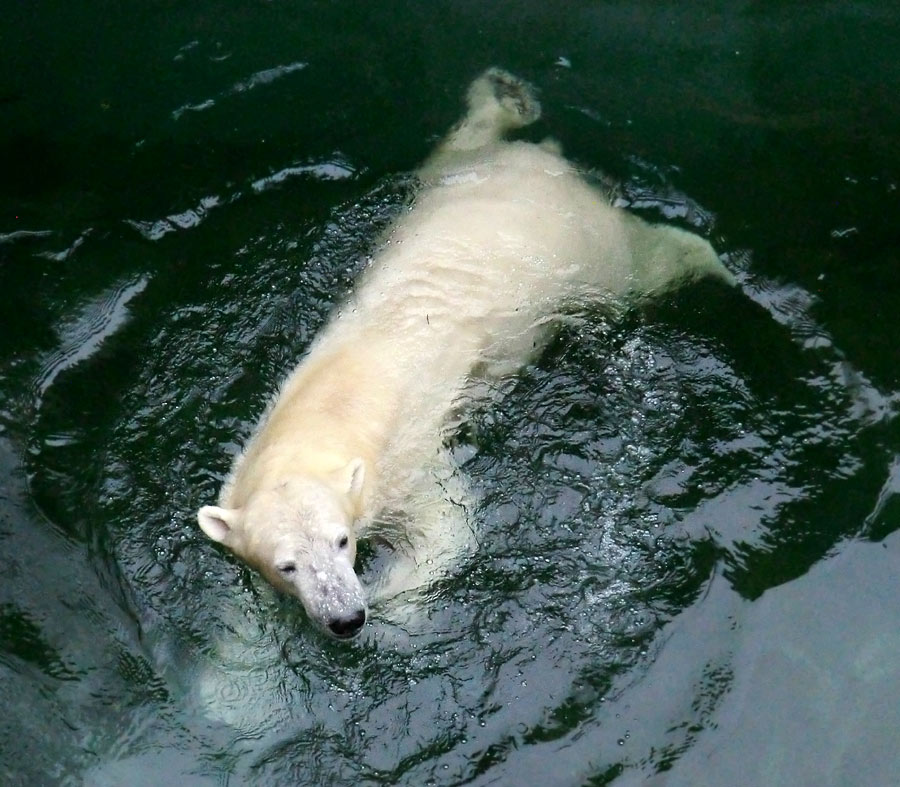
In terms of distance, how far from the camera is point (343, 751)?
4.48 metres

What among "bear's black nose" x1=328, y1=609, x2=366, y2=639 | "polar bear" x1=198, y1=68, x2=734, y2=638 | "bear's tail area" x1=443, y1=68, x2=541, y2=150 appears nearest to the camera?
"bear's black nose" x1=328, y1=609, x2=366, y2=639

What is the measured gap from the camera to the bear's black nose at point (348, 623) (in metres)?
4.13

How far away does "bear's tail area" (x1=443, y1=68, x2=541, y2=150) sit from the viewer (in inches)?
253

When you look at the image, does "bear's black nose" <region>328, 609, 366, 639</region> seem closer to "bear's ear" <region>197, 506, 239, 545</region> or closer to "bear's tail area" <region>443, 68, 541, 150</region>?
"bear's ear" <region>197, 506, 239, 545</region>

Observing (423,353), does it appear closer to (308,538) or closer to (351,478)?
(351,478)

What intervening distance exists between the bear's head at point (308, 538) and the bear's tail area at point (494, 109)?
275 cm

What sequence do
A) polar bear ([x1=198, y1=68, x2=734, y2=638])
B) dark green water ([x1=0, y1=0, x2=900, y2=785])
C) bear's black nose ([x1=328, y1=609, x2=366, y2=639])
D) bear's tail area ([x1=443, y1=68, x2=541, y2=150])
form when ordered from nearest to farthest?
bear's black nose ([x1=328, y1=609, x2=366, y2=639]), polar bear ([x1=198, y1=68, x2=734, y2=638]), dark green water ([x1=0, y1=0, x2=900, y2=785]), bear's tail area ([x1=443, y1=68, x2=541, y2=150])

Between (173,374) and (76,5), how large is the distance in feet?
8.17

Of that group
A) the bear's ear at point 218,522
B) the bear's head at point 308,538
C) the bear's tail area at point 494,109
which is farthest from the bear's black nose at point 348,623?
the bear's tail area at point 494,109

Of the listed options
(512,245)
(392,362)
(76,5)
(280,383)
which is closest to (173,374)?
(280,383)

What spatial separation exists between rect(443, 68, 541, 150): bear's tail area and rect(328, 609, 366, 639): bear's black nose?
11.0ft

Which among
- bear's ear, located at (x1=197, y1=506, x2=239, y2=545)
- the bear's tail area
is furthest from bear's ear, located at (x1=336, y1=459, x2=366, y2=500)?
the bear's tail area

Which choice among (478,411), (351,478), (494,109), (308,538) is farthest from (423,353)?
(494,109)

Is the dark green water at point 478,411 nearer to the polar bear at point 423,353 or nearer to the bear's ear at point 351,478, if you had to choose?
the polar bear at point 423,353
